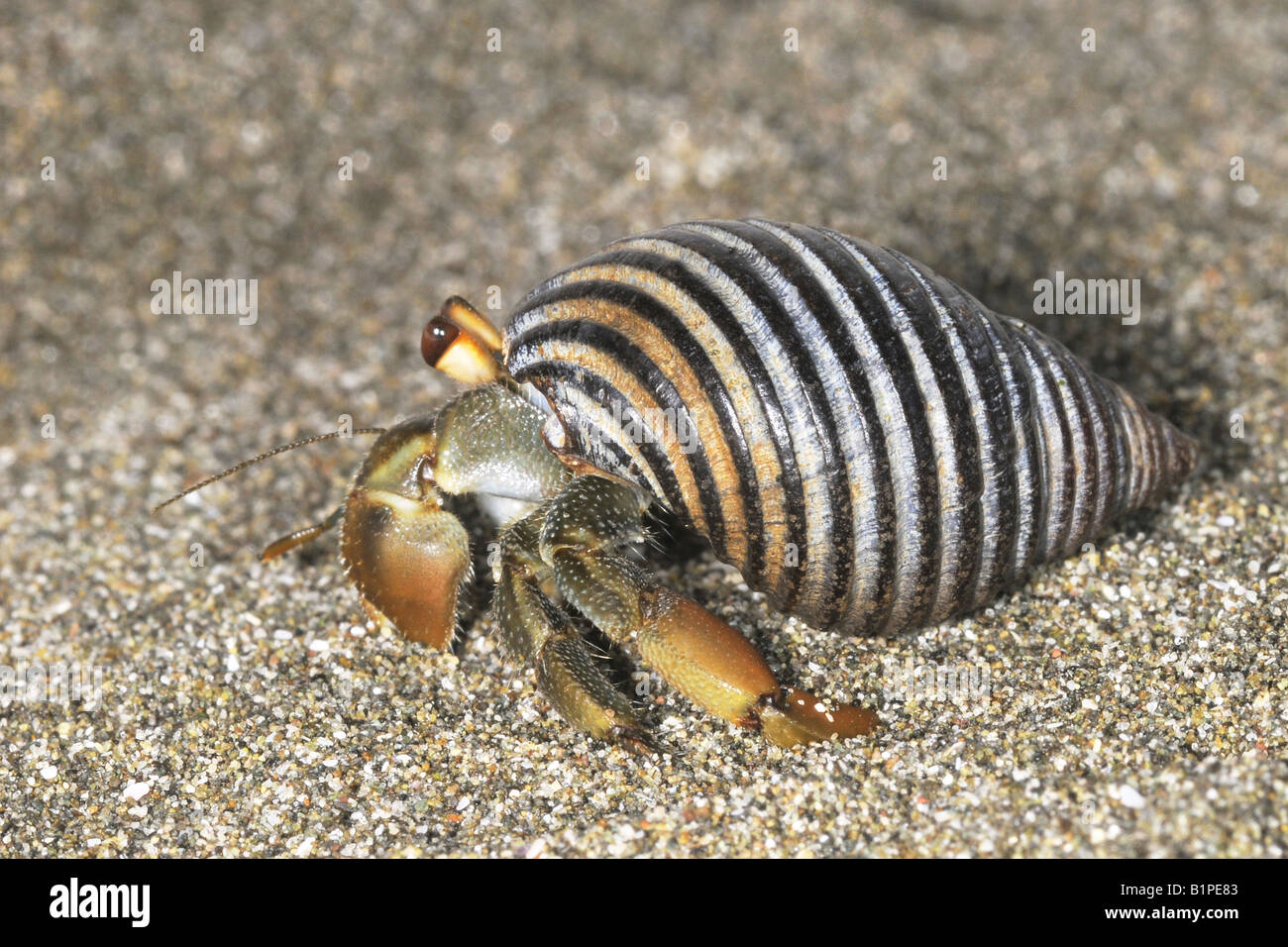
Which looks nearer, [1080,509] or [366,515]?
[1080,509]

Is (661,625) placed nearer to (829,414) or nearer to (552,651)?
(552,651)

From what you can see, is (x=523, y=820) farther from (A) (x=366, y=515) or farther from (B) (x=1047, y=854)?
(B) (x=1047, y=854)

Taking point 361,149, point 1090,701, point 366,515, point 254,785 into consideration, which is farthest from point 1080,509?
point 361,149

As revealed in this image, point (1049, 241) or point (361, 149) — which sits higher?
point (361, 149)

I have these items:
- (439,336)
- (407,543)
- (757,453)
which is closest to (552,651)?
(407,543)

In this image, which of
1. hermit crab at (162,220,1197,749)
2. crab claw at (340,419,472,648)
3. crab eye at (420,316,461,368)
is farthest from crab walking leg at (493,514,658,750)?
crab eye at (420,316,461,368)

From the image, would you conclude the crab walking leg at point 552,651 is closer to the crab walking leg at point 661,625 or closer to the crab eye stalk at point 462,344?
the crab walking leg at point 661,625

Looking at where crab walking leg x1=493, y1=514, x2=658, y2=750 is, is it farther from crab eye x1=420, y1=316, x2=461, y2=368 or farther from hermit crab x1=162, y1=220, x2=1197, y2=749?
crab eye x1=420, y1=316, x2=461, y2=368

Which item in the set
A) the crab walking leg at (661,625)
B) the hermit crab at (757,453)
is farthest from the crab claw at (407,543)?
the crab walking leg at (661,625)
